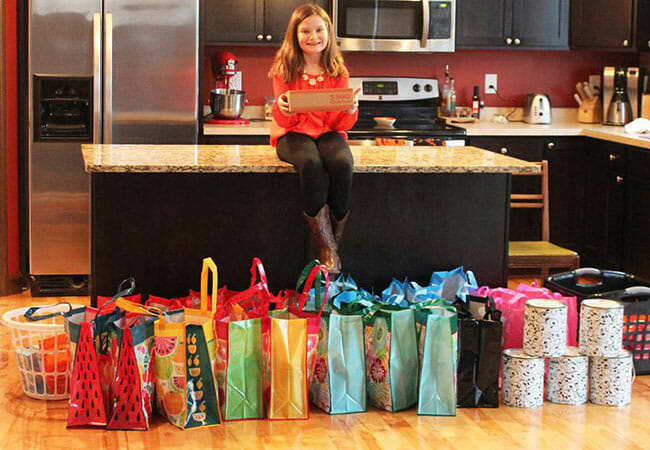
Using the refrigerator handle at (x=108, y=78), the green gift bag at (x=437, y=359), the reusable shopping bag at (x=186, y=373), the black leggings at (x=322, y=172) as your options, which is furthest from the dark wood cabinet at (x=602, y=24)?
the reusable shopping bag at (x=186, y=373)

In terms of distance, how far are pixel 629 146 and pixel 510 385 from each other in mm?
2427

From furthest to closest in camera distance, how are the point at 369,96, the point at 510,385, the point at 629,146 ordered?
the point at 369,96 < the point at 629,146 < the point at 510,385

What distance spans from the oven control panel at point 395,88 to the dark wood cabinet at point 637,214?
4.47 ft

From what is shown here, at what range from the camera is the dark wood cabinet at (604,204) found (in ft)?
18.4

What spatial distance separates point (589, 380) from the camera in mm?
3498

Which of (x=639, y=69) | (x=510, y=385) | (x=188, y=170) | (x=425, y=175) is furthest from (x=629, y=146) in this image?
(x=188, y=170)

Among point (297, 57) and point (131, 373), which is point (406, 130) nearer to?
point (297, 57)

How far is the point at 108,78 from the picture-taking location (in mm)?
5051

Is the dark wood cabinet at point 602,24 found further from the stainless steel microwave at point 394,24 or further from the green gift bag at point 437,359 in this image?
the green gift bag at point 437,359

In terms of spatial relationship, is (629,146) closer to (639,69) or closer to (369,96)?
(639,69)

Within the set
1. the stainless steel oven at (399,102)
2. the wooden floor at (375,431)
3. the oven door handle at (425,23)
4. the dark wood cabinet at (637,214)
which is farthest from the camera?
the stainless steel oven at (399,102)

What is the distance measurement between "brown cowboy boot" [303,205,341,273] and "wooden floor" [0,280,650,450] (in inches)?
20.7

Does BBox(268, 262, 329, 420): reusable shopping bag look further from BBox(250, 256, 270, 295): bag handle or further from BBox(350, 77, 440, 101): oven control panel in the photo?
BBox(350, 77, 440, 101): oven control panel

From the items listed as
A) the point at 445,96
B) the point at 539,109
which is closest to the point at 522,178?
the point at 539,109
